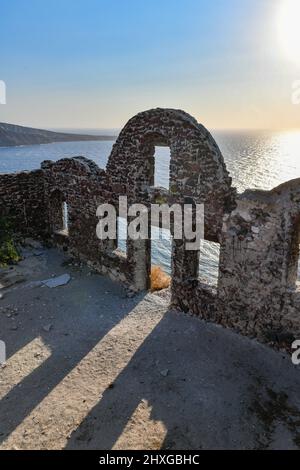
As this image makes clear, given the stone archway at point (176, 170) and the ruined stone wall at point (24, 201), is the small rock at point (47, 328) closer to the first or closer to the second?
the stone archway at point (176, 170)

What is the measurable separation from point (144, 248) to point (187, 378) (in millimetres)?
4622

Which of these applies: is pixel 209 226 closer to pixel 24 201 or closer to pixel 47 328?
pixel 47 328

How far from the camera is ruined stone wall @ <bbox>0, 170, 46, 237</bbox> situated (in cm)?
1446

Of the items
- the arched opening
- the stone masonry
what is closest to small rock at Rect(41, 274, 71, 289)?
the stone masonry

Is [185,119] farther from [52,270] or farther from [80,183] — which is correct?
[52,270]

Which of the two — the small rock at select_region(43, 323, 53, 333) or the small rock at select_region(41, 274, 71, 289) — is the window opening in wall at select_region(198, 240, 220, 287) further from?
the small rock at select_region(43, 323, 53, 333)

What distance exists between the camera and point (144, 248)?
1153 centimetres

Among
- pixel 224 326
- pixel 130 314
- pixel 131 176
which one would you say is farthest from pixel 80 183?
pixel 224 326

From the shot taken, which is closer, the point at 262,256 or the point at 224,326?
the point at 262,256

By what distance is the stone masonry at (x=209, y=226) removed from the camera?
8211 mm

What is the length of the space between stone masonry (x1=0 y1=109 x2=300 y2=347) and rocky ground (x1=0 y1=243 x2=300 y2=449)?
72 cm

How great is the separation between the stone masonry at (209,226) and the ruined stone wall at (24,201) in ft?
9.20

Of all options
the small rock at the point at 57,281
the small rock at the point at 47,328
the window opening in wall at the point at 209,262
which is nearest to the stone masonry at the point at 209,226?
the small rock at the point at 57,281
